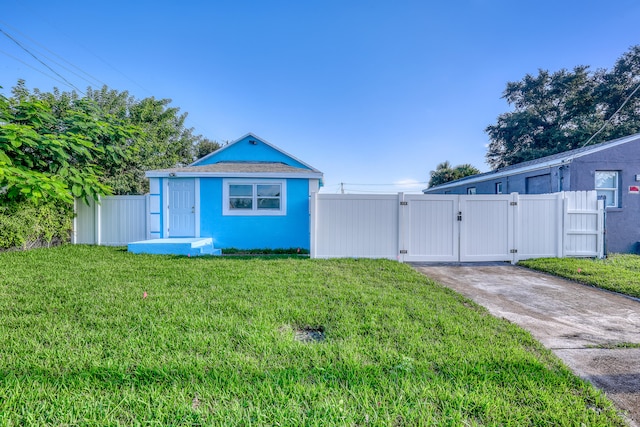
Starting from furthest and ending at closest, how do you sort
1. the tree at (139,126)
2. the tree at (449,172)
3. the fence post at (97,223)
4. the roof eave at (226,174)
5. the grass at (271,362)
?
the tree at (449,172) → the tree at (139,126) → the fence post at (97,223) → the roof eave at (226,174) → the grass at (271,362)

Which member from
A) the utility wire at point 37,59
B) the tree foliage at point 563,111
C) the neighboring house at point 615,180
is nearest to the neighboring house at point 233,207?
the utility wire at point 37,59

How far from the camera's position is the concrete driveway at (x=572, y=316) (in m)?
2.16

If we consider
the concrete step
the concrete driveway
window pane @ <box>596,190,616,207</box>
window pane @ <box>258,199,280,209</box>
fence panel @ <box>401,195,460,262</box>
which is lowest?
the concrete driveway

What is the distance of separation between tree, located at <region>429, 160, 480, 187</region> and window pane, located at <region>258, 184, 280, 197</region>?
73.8 ft

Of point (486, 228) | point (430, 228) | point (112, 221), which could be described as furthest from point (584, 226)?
point (112, 221)

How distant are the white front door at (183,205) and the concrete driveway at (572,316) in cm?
711

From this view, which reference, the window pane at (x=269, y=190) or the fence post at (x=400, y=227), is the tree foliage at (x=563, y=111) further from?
the window pane at (x=269, y=190)

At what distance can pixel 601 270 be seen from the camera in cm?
577

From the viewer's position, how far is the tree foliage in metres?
19.7

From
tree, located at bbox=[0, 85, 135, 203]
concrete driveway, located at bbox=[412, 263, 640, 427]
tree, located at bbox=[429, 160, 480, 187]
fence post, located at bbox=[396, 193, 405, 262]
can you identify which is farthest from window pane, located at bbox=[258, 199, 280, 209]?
tree, located at bbox=[429, 160, 480, 187]

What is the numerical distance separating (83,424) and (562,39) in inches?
613

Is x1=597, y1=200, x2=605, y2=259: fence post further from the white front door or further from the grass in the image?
the white front door

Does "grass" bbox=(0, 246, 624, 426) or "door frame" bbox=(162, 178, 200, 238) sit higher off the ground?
"door frame" bbox=(162, 178, 200, 238)

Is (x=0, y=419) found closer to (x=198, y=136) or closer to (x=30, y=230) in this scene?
(x=30, y=230)
